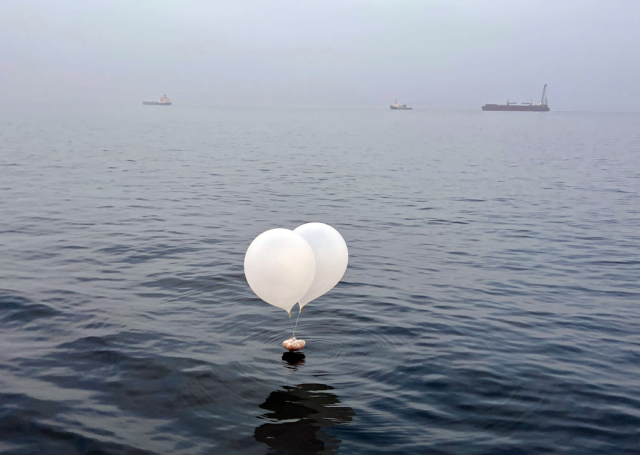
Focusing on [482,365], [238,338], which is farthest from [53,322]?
[482,365]

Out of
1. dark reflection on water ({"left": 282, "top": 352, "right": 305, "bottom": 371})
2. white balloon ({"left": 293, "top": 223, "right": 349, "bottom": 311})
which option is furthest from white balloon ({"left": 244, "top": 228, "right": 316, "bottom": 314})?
dark reflection on water ({"left": 282, "top": 352, "right": 305, "bottom": 371})

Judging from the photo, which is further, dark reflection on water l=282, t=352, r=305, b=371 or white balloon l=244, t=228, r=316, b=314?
dark reflection on water l=282, t=352, r=305, b=371

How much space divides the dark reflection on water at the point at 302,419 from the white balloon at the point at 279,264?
1.46 metres

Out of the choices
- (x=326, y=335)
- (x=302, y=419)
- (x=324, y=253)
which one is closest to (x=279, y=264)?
(x=324, y=253)

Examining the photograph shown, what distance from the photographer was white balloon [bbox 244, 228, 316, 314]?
8219 millimetres

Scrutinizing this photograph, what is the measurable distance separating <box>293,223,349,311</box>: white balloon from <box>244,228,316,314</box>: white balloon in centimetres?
40

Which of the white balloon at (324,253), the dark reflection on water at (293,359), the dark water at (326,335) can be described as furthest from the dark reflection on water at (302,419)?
the white balloon at (324,253)

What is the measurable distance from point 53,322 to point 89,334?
1076 millimetres

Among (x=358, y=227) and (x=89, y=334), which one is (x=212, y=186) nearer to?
(x=358, y=227)

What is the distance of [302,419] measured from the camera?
7.70 metres

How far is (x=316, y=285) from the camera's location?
9242mm

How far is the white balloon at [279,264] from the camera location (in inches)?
324

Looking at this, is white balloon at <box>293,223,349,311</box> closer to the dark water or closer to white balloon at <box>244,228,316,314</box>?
white balloon at <box>244,228,316,314</box>

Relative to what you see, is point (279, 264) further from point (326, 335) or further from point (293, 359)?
point (326, 335)
